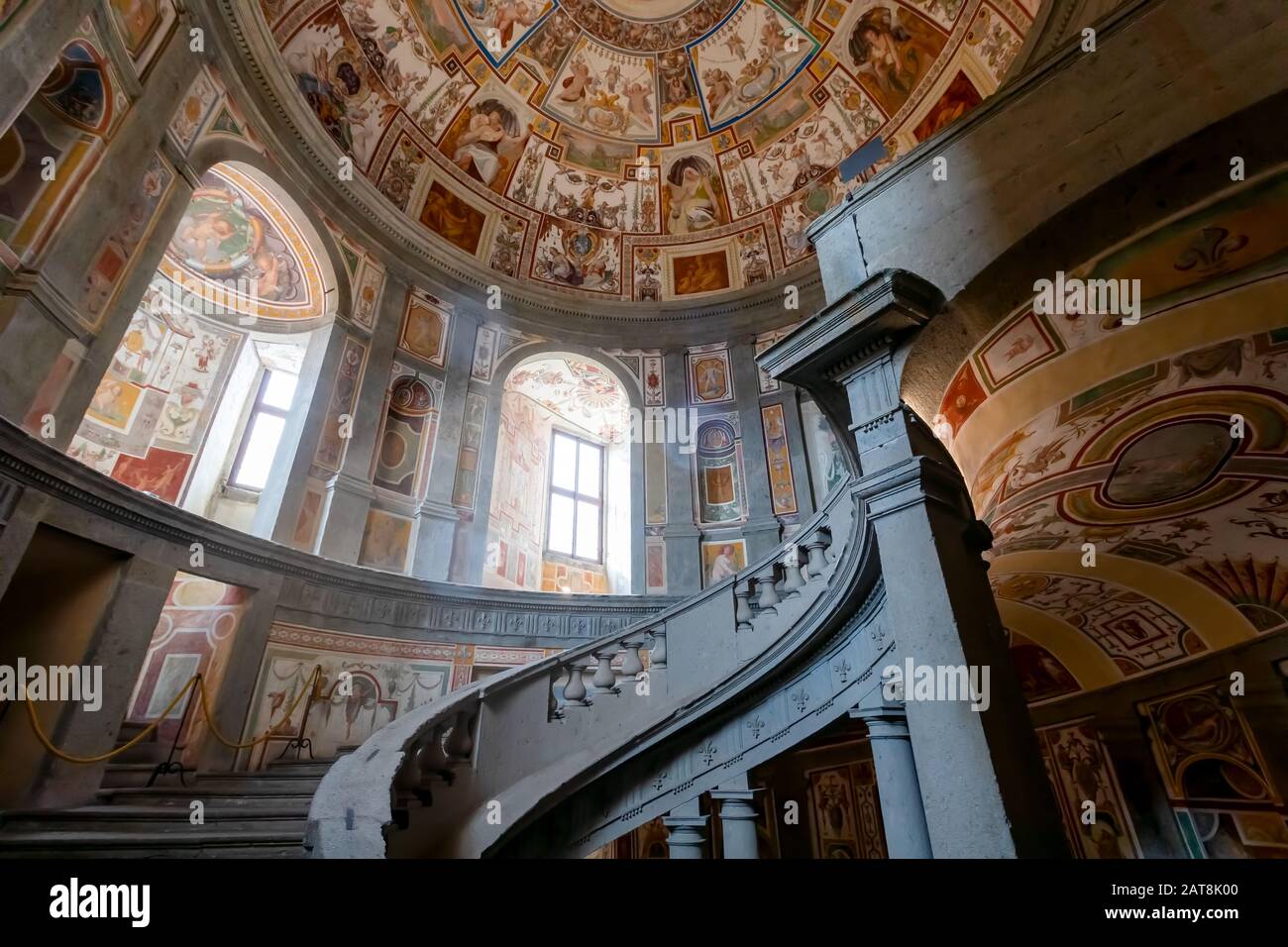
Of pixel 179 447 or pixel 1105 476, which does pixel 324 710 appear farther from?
pixel 1105 476

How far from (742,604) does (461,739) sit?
235 cm

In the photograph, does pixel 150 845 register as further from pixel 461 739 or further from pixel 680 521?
pixel 680 521

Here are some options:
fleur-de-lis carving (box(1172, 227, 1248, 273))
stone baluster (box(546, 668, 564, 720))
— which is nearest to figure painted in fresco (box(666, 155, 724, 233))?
stone baluster (box(546, 668, 564, 720))

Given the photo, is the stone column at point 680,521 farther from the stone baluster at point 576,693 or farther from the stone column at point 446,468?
the stone baluster at point 576,693

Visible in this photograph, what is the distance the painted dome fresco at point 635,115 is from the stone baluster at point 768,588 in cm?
815

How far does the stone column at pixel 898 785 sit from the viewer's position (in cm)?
311

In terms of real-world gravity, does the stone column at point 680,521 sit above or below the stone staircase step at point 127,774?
above

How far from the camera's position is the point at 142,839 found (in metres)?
3.92

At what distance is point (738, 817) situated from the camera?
4207 millimetres

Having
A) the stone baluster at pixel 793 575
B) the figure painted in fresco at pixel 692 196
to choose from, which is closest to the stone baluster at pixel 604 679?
the stone baluster at pixel 793 575

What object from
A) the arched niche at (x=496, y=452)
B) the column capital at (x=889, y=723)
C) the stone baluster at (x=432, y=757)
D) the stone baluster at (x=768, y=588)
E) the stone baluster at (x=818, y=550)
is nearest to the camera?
the column capital at (x=889, y=723)

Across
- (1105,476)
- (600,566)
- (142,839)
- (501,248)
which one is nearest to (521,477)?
(600,566)

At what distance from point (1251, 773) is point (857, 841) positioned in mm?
4534

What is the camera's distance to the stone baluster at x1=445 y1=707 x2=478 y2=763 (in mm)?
4406
